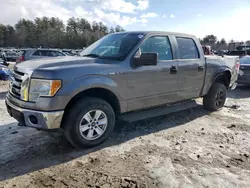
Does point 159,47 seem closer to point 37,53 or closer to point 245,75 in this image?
point 245,75

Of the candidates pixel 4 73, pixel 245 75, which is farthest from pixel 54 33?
pixel 245 75

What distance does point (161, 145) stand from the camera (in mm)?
4000

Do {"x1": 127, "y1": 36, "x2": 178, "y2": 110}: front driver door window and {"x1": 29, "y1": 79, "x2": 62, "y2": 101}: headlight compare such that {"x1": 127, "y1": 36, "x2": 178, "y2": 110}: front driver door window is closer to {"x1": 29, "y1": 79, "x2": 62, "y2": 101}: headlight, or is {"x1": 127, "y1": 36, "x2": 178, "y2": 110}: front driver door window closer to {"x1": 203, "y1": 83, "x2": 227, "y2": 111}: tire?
{"x1": 29, "y1": 79, "x2": 62, "y2": 101}: headlight

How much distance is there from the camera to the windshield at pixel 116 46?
4184 millimetres

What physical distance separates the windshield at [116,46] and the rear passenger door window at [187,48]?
110 centimetres

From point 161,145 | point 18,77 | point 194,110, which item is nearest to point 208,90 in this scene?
point 194,110

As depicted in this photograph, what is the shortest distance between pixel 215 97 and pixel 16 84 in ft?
15.2

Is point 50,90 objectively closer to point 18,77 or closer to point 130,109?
point 18,77

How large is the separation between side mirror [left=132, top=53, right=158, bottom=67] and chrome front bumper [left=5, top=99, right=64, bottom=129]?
150cm

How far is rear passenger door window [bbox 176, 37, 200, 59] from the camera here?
16.5 feet

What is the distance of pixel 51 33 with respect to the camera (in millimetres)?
66938

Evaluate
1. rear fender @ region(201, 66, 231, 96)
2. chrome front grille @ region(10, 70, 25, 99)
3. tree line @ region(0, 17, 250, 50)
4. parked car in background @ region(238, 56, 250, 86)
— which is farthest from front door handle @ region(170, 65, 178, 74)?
tree line @ region(0, 17, 250, 50)

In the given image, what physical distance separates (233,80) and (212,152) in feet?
11.2

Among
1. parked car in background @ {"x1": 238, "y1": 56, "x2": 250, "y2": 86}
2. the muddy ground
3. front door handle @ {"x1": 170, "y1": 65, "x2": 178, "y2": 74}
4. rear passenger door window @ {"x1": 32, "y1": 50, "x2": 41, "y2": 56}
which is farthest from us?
rear passenger door window @ {"x1": 32, "y1": 50, "x2": 41, "y2": 56}
